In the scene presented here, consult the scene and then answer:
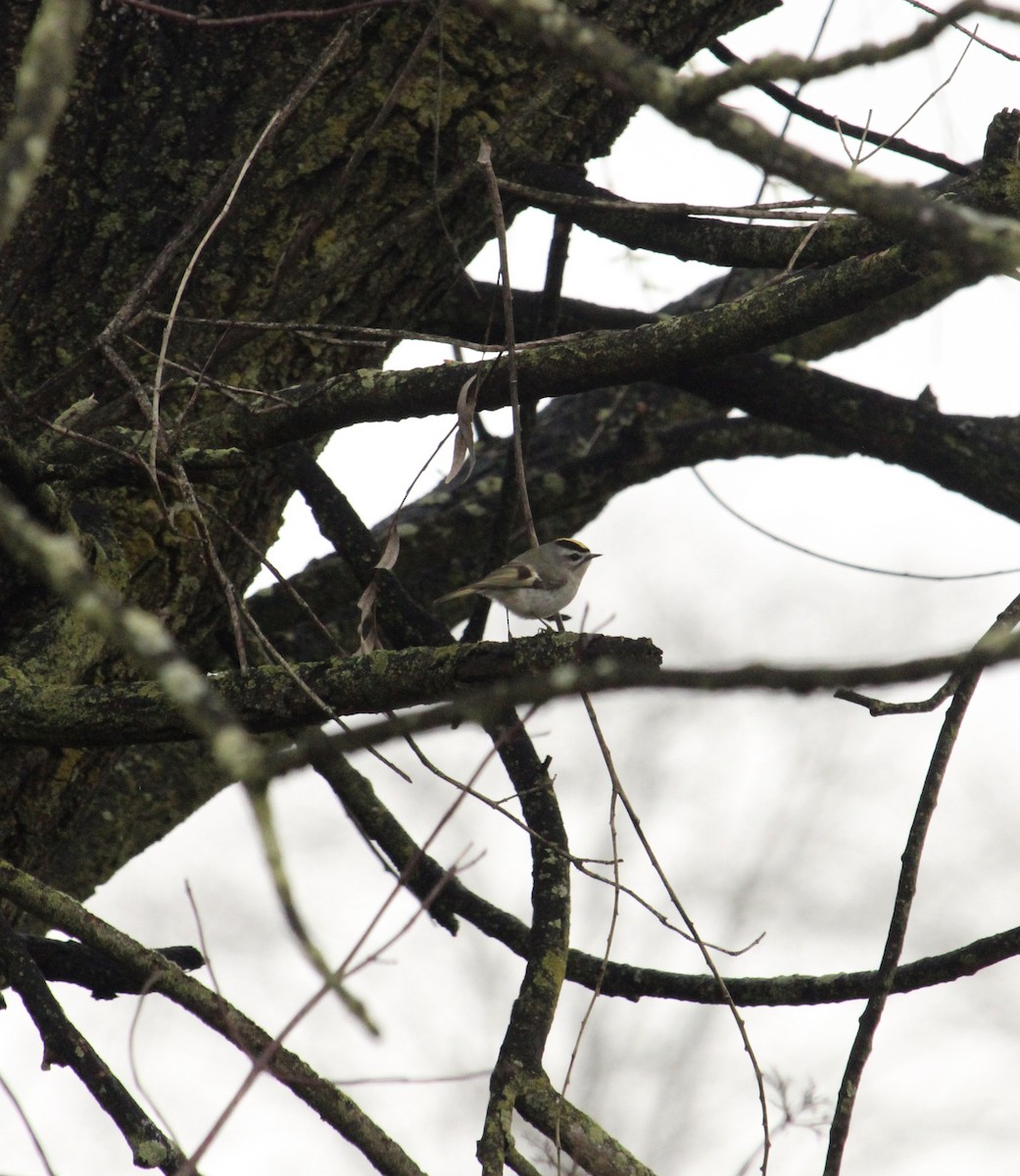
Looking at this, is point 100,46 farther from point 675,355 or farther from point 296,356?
point 675,355

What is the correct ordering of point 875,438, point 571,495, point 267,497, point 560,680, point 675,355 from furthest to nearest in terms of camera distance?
point 571,495 < point 875,438 < point 267,497 < point 675,355 < point 560,680

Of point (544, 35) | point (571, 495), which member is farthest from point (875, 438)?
point (544, 35)

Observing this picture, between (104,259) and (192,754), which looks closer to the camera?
(104,259)

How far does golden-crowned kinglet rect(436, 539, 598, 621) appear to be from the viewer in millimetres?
4312

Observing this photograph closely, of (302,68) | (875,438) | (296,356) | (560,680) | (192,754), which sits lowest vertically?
(560,680)

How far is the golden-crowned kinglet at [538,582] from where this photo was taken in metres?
4.31

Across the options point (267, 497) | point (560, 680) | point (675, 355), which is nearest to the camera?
point (560, 680)

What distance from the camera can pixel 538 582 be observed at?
15.3ft

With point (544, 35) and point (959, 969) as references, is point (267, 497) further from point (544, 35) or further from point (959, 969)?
point (544, 35)

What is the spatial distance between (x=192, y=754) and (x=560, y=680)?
335cm

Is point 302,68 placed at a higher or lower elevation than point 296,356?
higher

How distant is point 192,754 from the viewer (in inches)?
163

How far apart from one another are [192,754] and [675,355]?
7.99 feet

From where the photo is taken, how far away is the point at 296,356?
3219 millimetres
